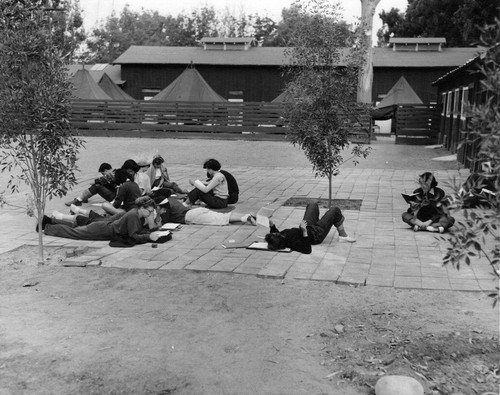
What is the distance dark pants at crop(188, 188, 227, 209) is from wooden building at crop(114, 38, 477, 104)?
87.0 feet

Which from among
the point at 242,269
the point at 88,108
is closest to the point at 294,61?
the point at 242,269

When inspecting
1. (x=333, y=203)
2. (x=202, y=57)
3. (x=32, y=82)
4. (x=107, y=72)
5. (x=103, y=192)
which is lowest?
(x=333, y=203)

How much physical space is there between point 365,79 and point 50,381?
2615 centimetres

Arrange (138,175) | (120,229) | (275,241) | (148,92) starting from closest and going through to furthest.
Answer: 1. (275,241)
2. (120,229)
3. (138,175)
4. (148,92)

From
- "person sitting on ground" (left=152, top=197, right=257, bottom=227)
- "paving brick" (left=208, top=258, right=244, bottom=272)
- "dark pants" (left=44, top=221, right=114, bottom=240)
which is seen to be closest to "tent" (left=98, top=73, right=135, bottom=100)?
"person sitting on ground" (left=152, top=197, right=257, bottom=227)

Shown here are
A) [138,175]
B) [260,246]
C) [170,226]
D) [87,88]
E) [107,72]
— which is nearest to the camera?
[260,246]

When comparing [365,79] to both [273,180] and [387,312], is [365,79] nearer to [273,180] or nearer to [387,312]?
[273,180]

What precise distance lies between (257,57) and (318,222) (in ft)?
104

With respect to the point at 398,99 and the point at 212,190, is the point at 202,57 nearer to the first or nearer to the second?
the point at 398,99

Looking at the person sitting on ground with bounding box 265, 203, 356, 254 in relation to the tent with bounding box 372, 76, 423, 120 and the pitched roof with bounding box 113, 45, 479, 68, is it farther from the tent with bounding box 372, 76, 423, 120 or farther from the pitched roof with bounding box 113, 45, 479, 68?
the pitched roof with bounding box 113, 45, 479, 68

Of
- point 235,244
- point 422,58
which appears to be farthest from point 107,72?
point 235,244

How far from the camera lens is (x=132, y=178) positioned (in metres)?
10.3

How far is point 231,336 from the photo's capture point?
4.99m

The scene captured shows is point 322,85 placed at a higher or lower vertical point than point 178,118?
higher
